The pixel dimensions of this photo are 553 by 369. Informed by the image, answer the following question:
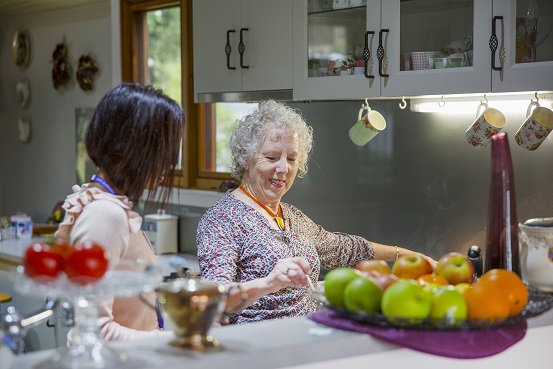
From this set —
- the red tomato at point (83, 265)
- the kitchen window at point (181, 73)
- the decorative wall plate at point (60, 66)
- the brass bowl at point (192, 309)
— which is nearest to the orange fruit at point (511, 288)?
the brass bowl at point (192, 309)

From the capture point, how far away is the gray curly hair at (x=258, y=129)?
2.85m

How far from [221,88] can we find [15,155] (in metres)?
3.52

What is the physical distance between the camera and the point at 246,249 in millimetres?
2682

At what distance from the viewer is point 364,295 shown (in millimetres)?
1812

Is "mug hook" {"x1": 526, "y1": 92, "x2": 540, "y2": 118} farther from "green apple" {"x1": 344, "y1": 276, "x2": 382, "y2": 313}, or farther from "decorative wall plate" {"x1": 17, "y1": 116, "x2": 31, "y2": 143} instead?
"decorative wall plate" {"x1": 17, "y1": 116, "x2": 31, "y2": 143}

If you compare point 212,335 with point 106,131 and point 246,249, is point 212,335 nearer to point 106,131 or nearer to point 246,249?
point 106,131

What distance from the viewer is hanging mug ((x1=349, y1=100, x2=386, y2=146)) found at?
3107 mm

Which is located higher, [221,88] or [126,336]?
[221,88]

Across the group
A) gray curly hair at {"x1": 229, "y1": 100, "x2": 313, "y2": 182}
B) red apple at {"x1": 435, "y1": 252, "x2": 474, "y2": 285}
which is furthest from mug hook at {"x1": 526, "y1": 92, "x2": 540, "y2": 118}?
red apple at {"x1": 435, "y1": 252, "x2": 474, "y2": 285}

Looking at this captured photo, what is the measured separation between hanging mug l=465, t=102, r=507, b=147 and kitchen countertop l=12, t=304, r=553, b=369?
2.98 ft

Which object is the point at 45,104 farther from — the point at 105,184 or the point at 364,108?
the point at 105,184

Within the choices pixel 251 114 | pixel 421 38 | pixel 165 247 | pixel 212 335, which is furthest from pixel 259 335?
pixel 165 247

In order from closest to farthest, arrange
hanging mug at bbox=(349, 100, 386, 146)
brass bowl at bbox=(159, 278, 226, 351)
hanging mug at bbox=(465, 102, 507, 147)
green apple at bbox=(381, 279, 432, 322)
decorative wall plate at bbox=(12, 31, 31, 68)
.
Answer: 1. brass bowl at bbox=(159, 278, 226, 351)
2. green apple at bbox=(381, 279, 432, 322)
3. hanging mug at bbox=(465, 102, 507, 147)
4. hanging mug at bbox=(349, 100, 386, 146)
5. decorative wall plate at bbox=(12, 31, 31, 68)

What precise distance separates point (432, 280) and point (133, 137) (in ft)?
2.47
